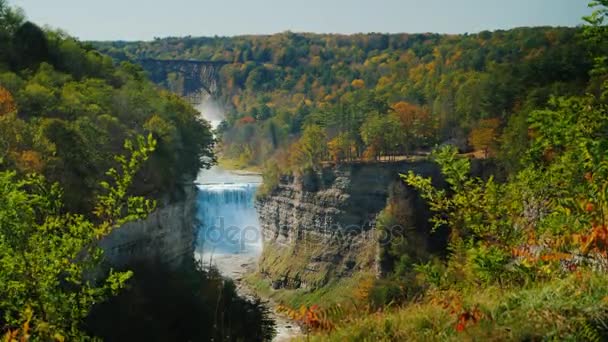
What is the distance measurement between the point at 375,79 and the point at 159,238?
88410 mm

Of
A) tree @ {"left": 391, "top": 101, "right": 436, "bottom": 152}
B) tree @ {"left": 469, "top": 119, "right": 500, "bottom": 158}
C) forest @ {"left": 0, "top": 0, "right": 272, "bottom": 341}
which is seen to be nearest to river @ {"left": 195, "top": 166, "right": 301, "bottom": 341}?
forest @ {"left": 0, "top": 0, "right": 272, "bottom": 341}

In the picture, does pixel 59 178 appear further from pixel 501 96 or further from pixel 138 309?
pixel 501 96

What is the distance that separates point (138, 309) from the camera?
35.9 meters

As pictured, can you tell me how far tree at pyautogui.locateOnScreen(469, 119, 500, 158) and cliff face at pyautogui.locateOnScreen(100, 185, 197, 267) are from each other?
24.0 metres

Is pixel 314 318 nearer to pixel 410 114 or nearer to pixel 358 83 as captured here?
pixel 410 114

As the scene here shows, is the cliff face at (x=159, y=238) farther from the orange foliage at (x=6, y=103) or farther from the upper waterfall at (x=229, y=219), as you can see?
the upper waterfall at (x=229, y=219)

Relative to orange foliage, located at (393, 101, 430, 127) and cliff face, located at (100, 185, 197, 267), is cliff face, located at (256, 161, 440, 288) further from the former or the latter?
cliff face, located at (100, 185, 197, 267)

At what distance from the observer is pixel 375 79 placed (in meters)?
129

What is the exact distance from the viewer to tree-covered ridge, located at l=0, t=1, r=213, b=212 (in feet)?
117

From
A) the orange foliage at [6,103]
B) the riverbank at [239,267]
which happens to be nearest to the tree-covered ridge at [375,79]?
the riverbank at [239,267]

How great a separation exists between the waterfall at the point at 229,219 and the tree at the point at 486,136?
2596 centimetres

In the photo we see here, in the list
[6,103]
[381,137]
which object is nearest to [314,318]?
[6,103]

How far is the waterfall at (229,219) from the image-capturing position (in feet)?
256

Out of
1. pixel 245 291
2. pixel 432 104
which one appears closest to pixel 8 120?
pixel 245 291
